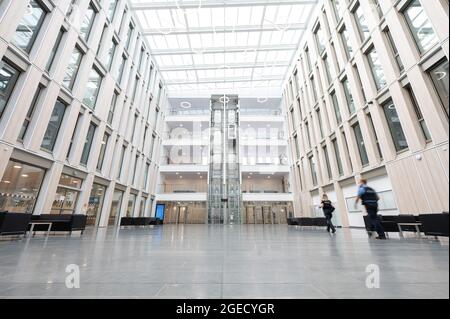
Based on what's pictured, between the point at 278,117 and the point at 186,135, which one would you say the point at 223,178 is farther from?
the point at 278,117

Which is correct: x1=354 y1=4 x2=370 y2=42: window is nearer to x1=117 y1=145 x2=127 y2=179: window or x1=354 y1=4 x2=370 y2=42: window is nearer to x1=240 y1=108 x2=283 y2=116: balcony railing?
x1=240 y1=108 x2=283 y2=116: balcony railing

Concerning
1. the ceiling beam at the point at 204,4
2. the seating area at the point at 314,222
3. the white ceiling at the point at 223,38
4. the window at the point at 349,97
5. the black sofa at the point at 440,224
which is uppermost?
the white ceiling at the point at 223,38

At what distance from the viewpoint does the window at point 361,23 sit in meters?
12.1

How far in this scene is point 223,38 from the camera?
22.3m

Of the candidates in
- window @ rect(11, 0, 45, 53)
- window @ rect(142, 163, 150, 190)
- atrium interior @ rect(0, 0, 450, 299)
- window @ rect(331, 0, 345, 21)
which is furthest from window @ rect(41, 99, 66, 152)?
window @ rect(331, 0, 345, 21)

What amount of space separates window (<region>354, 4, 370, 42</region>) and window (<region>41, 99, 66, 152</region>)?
630 inches

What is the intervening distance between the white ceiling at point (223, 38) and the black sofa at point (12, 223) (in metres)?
17.9

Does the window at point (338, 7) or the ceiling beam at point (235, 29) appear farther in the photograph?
the ceiling beam at point (235, 29)

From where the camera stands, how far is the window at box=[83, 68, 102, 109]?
14.0 m

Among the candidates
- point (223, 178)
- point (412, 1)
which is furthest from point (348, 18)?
point (223, 178)

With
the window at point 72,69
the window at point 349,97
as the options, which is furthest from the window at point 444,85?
the window at point 72,69

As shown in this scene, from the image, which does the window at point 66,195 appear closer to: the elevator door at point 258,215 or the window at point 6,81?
the window at point 6,81

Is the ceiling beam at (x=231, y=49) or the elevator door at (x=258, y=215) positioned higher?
the ceiling beam at (x=231, y=49)
